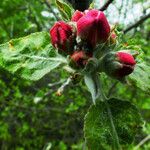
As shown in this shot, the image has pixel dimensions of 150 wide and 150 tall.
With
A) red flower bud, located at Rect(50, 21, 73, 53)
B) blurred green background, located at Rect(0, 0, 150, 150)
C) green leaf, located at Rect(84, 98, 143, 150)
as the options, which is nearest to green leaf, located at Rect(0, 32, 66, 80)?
red flower bud, located at Rect(50, 21, 73, 53)

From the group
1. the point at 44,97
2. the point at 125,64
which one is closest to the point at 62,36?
the point at 125,64

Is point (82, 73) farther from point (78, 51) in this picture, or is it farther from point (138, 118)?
point (138, 118)

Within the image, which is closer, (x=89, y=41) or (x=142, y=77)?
(x=89, y=41)

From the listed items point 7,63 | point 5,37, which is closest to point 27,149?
point 5,37

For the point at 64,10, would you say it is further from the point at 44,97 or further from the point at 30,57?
the point at 44,97

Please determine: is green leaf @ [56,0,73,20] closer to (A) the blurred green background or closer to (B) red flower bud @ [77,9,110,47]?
(B) red flower bud @ [77,9,110,47]

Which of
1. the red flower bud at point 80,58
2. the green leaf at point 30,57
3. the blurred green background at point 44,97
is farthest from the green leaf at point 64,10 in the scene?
the blurred green background at point 44,97
